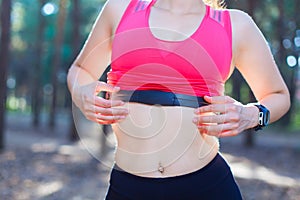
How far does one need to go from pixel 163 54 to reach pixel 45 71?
120 feet

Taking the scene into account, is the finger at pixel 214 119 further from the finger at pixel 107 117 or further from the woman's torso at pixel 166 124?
the finger at pixel 107 117

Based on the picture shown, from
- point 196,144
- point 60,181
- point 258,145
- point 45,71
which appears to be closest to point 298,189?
point 60,181

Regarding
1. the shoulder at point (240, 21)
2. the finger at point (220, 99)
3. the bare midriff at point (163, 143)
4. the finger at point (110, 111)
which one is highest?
the shoulder at point (240, 21)

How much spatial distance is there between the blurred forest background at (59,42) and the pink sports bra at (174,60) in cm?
121

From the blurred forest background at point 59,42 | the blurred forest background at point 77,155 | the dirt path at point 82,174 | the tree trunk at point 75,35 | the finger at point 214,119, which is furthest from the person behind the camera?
the tree trunk at point 75,35

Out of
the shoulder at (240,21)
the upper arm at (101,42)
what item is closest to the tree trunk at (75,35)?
the upper arm at (101,42)

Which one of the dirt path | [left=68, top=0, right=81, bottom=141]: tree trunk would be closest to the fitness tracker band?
the dirt path

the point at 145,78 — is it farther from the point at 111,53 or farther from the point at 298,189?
the point at 298,189

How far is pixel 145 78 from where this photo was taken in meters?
1.46

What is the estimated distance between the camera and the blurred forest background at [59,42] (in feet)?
37.3

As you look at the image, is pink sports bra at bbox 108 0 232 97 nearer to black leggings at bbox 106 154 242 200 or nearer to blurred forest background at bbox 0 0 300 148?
black leggings at bbox 106 154 242 200

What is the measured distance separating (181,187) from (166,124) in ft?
0.61

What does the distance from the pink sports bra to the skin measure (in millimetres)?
36

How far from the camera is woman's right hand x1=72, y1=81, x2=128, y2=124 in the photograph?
143cm
